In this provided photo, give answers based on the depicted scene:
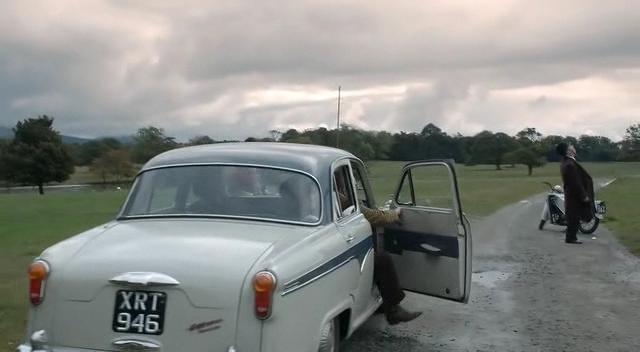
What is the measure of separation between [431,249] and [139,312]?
352 centimetres

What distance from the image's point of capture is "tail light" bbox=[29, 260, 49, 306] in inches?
201

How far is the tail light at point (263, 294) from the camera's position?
4785mm

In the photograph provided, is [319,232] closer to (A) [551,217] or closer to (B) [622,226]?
(A) [551,217]

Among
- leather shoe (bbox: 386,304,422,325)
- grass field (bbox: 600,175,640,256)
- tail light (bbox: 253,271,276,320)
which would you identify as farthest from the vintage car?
grass field (bbox: 600,175,640,256)

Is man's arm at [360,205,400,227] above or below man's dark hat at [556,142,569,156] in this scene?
below

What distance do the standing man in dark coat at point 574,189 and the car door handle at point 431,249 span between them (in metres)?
7.47

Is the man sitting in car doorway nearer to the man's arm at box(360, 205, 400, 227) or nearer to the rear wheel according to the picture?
the man's arm at box(360, 205, 400, 227)

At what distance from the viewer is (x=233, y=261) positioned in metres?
4.93

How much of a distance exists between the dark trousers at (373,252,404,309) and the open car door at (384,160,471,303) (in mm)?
462

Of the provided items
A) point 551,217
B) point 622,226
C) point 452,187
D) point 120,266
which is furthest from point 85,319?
point 622,226

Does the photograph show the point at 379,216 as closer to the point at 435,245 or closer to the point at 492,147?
the point at 435,245

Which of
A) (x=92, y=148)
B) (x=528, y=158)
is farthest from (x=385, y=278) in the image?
(x=92, y=148)

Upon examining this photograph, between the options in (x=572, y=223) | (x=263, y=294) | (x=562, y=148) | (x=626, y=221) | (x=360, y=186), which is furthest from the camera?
(x=626, y=221)

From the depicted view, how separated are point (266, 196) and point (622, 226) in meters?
14.1
